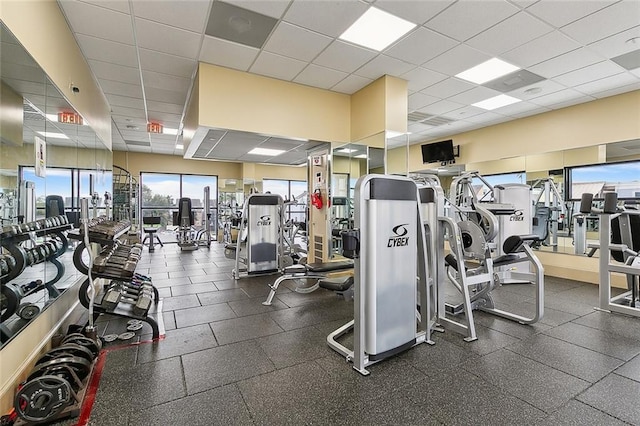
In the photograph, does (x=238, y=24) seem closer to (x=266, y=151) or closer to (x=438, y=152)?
(x=266, y=151)

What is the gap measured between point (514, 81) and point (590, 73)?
3.14ft

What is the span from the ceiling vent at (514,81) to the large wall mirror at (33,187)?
5.62 meters

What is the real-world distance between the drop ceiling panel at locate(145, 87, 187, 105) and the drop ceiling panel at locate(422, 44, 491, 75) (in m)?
4.18

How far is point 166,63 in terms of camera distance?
430cm

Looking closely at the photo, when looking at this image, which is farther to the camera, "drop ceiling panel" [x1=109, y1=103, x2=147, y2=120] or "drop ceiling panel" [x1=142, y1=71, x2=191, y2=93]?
"drop ceiling panel" [x1=109, y1=103, x2=147, y2=120]

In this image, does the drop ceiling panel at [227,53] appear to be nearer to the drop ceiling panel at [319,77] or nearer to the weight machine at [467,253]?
the drop ceiling panel at [319,77]

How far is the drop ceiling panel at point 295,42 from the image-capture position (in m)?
3.51

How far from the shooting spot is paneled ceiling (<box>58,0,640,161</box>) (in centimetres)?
312

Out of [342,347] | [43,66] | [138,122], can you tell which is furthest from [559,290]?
[138,122]

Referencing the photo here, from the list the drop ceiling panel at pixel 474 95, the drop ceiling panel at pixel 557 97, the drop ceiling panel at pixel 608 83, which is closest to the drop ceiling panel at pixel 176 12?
the drop ceiling panel at pixel 474 95

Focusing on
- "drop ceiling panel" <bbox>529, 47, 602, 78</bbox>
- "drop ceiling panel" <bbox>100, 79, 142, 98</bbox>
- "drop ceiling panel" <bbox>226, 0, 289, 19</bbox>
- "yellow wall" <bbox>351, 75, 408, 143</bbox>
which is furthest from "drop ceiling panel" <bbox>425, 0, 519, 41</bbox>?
"drop ceiling panel" <bbox>100, 79, 142, 98</bbox>

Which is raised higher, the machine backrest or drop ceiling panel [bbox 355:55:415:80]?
drop ceiling panel [bbox 355:55:415:80]

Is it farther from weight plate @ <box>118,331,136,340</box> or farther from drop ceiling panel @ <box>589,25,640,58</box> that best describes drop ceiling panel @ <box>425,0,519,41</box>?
weight plate @ <box>118,331,136,340</box>

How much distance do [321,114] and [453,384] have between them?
4.36m
